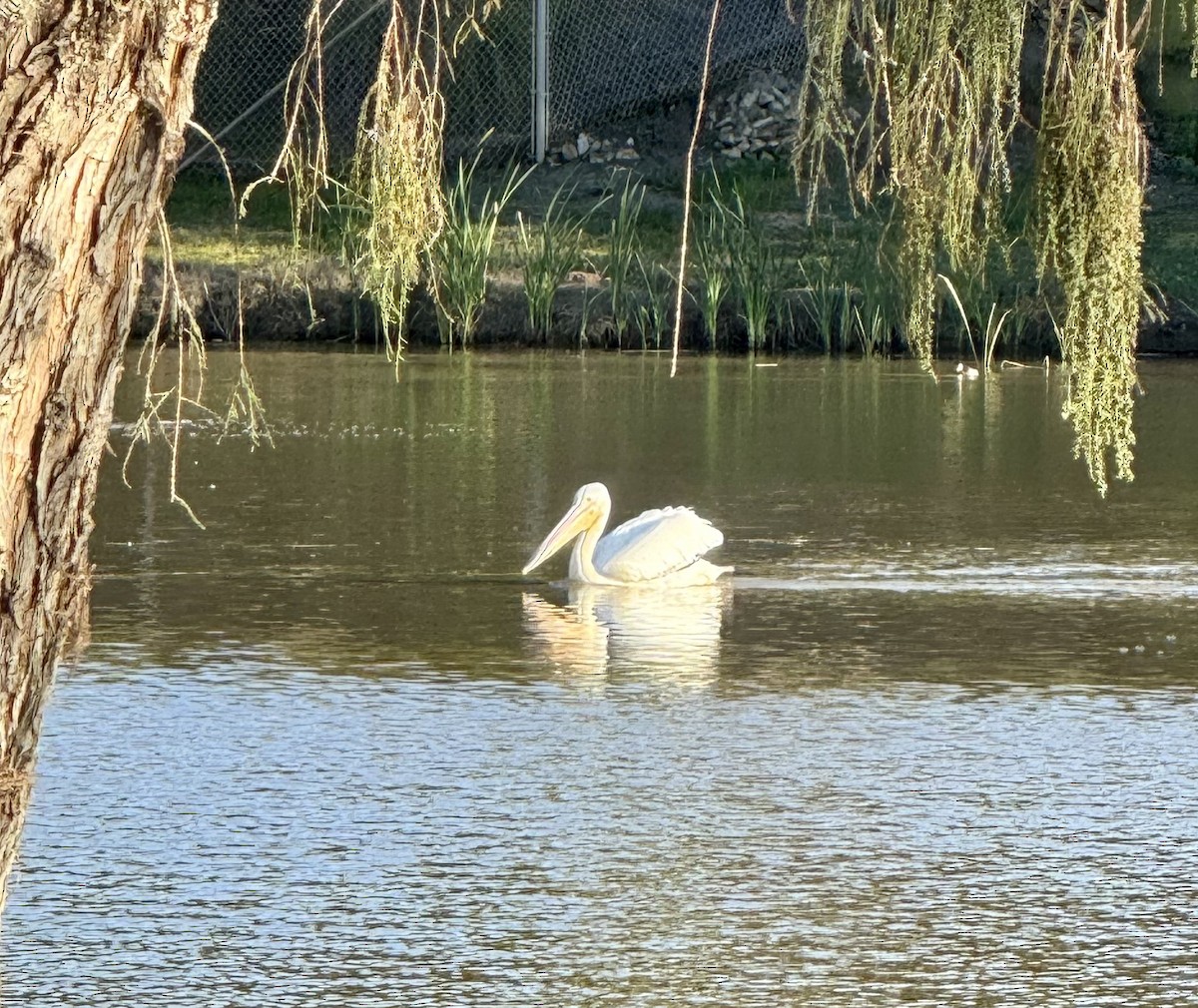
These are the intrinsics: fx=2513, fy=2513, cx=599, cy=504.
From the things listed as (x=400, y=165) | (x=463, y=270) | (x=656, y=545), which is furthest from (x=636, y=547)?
(x=463, y=270)

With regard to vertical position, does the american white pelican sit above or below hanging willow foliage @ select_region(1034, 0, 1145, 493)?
below

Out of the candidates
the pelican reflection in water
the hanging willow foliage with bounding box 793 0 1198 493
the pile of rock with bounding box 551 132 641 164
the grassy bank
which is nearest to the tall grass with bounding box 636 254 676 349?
the grassy bank

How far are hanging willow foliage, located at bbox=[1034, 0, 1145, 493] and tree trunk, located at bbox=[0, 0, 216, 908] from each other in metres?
1.72

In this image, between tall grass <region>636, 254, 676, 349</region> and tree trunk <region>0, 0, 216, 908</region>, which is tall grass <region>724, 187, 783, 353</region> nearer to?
tall grass <region>636, 254, 676, 349</region>

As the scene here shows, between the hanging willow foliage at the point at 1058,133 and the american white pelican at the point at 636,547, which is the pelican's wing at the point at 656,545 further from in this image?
the hanging willow foliage at the point at 1058,133

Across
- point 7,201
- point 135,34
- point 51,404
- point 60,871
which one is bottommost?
point 60,871

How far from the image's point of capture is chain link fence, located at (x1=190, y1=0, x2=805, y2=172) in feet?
70.4

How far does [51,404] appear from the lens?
9.91 feet

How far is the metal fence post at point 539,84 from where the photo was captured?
64.4 feet

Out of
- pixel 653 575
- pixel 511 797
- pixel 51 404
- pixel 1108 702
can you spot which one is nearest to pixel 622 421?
pixel 653 575

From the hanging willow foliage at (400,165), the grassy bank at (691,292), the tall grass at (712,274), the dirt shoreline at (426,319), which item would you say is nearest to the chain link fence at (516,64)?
the grassy bank at (691,292)

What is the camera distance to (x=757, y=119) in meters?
22.3

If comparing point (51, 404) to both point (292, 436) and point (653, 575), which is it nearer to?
point (653, 575)

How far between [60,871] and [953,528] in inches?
207
